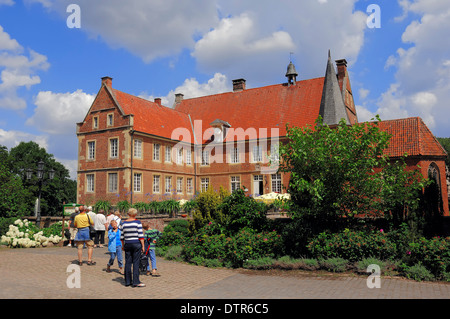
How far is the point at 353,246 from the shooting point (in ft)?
36.9

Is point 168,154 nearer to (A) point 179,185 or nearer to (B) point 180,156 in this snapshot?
(B) point 180,156

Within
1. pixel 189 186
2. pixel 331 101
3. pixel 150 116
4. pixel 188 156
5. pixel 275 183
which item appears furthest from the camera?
pixel 188 156

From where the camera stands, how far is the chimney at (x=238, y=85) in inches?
1598

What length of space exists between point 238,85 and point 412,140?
64.6ft

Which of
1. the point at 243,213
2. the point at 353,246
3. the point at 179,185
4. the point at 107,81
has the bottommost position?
the point at 353,246

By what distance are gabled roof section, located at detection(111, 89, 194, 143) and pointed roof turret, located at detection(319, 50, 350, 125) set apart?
43.2ft

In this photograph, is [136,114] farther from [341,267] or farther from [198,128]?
[341,267]

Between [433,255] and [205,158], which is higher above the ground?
[205,158]

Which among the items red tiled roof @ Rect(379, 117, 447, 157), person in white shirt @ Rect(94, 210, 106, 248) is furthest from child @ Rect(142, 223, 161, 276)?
red tiled roof @ Rect(379, 117, 447, 157)

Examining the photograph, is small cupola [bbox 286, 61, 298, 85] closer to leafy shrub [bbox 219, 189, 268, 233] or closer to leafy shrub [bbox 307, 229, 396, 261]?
leafy shrub [bbox 219, 189, 268, 233]

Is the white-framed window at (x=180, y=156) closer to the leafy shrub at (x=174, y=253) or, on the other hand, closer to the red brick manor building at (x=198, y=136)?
the red brick manor building at (x=198, y=136)

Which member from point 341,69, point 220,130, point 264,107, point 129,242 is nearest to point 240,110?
point 264,107

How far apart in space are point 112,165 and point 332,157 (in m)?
23.2
